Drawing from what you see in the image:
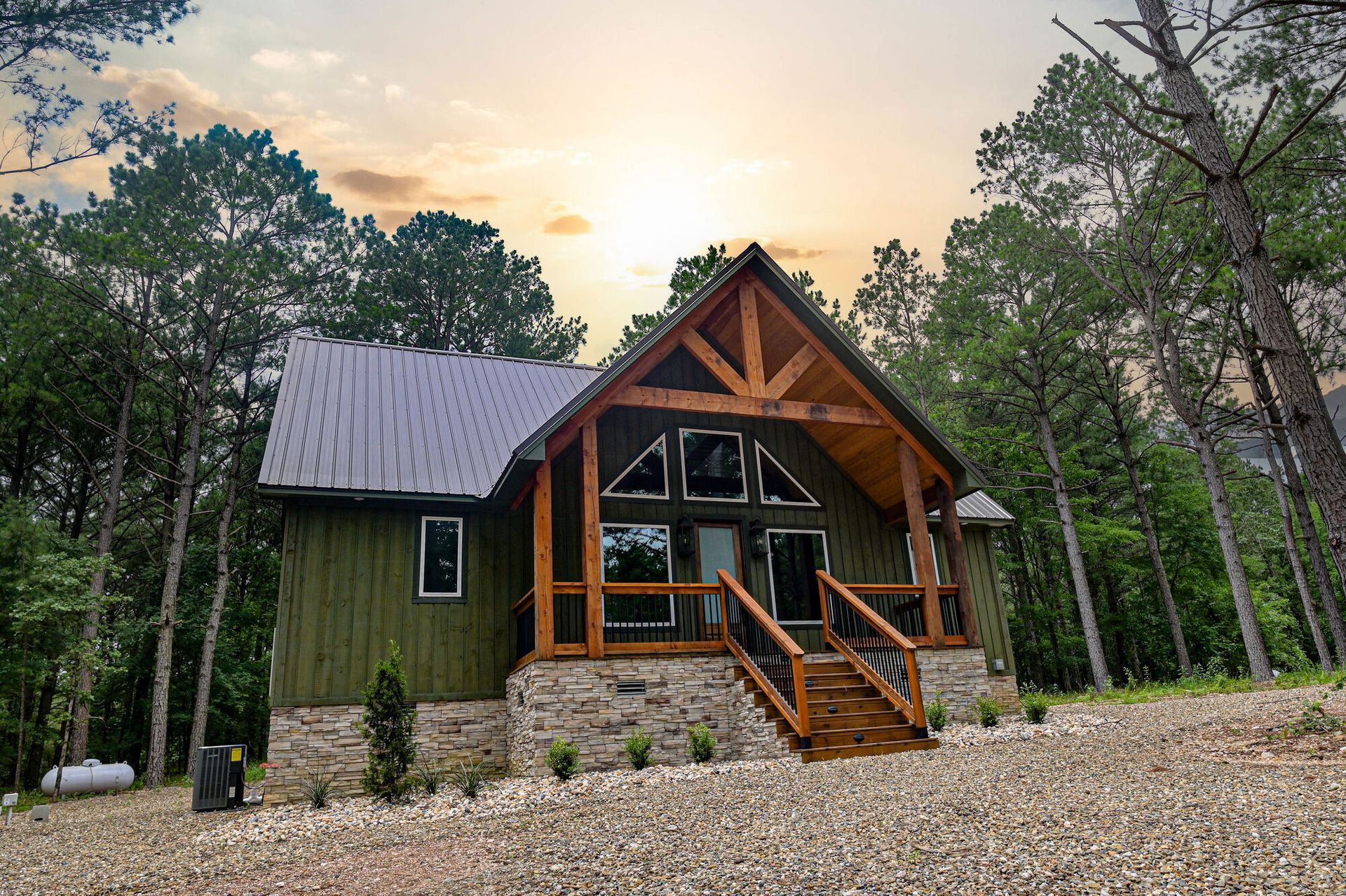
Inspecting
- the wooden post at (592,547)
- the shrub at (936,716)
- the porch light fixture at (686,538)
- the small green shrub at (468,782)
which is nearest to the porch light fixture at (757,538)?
the porch light fixture at (686,538)

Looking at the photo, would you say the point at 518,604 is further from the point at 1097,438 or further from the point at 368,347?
the point at 1097,438

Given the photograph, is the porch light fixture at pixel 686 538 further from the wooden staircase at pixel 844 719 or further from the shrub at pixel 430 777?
the shrub at pixel 430 777

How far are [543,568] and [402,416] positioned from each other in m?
4.80

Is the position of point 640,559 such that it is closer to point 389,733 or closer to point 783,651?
point 783,651

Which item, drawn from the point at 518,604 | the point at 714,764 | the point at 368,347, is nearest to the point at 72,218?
the point at 368,347

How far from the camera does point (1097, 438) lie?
25.5m

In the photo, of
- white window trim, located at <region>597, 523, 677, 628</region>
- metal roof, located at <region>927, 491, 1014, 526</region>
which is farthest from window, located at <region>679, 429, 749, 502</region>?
metal roof, located at <region>927, 491, 1014, 526</region>

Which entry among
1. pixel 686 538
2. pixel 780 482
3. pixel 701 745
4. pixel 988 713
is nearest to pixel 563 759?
pixel 701 745

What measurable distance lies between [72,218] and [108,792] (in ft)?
43.6

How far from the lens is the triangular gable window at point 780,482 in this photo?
1334 centimetres

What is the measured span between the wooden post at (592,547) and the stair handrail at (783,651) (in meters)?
1.73

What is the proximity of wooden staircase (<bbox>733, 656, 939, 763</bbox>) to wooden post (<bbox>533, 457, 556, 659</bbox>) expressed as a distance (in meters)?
2.54

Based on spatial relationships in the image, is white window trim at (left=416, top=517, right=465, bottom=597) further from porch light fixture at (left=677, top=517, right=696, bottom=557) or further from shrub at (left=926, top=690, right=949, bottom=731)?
shrub at (left=926, top=690, right=949, bottom=731)

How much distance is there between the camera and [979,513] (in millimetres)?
14812
